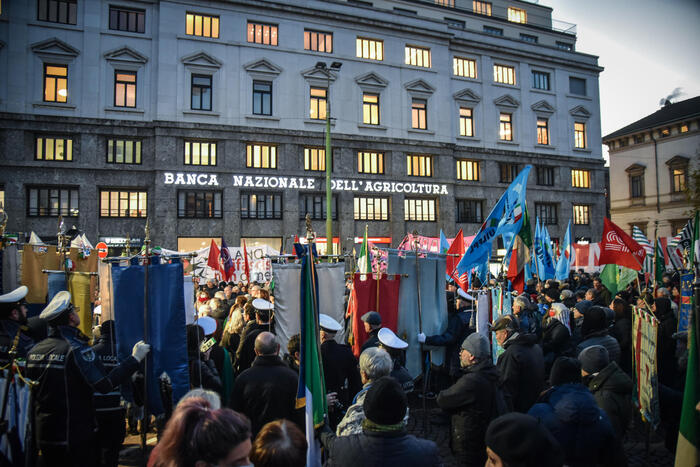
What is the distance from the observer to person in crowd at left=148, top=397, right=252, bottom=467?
7.47 feet

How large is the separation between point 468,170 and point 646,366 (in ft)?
101

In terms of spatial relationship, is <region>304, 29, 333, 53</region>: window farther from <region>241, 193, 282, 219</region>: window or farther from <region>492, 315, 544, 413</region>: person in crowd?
<region>492, 315, 544, 413</region>: person in crowd

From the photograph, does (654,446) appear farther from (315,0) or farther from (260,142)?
(315,0)

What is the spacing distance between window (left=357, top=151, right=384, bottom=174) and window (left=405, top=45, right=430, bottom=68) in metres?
7.26

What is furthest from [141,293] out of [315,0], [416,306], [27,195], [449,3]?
[449,3]

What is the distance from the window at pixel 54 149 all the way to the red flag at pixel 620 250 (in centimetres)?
2766

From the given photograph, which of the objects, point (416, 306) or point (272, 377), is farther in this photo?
point (416, 306)

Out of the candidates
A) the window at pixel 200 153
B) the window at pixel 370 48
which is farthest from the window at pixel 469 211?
the window at pixel 200 153

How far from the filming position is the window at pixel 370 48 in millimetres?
32844

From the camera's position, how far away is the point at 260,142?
2992cm

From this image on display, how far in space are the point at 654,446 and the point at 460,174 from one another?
97.7 feet

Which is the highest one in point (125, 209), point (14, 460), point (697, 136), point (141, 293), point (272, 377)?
point (697, 136)

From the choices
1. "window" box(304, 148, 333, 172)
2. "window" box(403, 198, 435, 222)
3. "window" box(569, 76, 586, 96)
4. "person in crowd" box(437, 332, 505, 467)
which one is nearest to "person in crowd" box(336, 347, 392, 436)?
"person in crowd" box(437, 332, 505, 467)

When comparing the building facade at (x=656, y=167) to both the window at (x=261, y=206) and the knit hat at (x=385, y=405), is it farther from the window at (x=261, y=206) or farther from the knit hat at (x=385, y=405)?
the knit hat at (x=385, y=405)
